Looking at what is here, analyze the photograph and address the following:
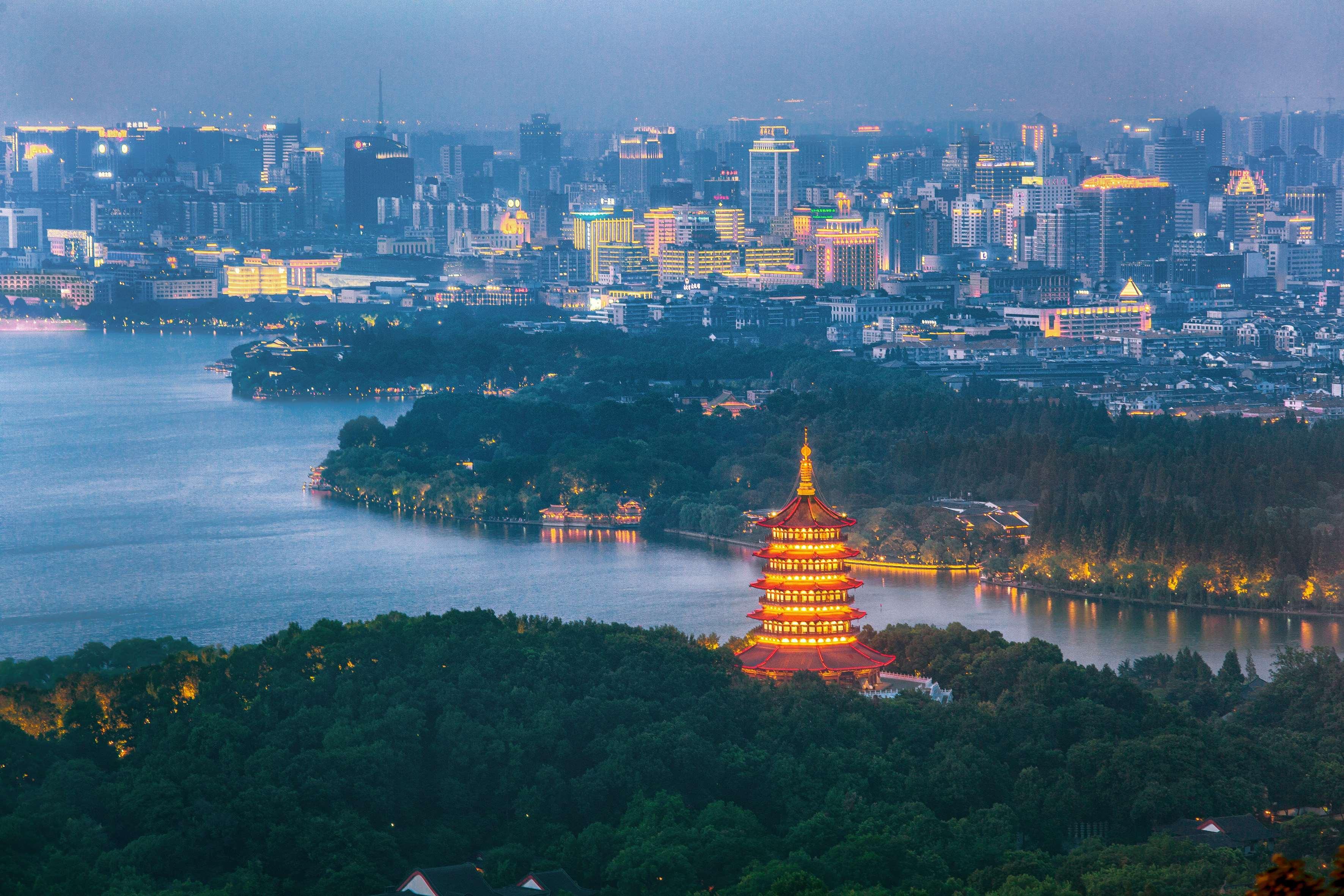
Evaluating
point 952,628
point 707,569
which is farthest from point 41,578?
point 952,628

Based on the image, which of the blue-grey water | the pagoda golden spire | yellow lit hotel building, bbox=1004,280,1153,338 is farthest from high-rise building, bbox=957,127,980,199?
the pagoda golden spire

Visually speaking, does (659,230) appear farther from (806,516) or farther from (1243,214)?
(806,516)

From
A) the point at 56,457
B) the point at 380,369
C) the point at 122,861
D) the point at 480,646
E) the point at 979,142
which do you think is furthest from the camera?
the point at 979,142

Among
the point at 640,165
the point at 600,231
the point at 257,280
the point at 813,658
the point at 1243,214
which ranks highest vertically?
the point at 640,165

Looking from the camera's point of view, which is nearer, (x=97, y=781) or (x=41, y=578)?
(x=97, y=781)

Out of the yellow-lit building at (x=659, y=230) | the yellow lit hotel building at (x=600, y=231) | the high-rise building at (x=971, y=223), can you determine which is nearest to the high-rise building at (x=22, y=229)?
the yellow lit hotel building at (x=600, y=231)

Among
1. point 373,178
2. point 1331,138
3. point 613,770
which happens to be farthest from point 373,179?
point 613,770

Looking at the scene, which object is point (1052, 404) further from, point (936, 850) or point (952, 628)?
point (936, 850)
